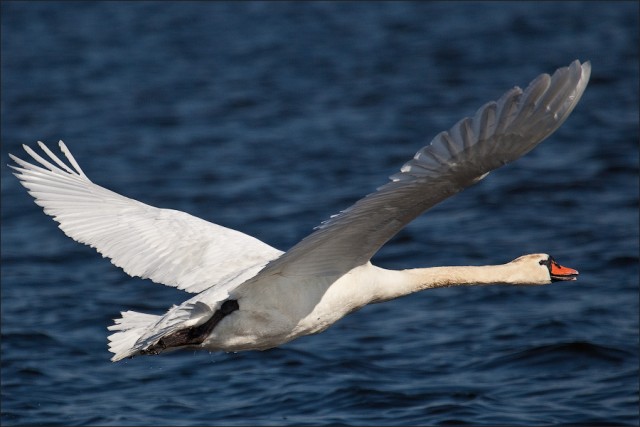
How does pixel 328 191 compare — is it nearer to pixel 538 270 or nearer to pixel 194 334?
pixel 538 270

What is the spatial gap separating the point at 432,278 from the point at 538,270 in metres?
0.74

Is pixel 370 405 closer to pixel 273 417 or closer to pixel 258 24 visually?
pixel 273 417

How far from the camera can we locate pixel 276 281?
23.9 feet

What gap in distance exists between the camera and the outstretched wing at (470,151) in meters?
5.61

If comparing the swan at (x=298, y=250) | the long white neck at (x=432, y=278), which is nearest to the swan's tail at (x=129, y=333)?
the swan at (x=298, y=250)

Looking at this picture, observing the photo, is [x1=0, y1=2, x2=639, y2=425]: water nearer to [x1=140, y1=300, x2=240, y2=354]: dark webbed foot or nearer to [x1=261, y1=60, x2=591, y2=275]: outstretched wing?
[x1=140, y1=300, x2=240, y2=354]: dark webbed foot

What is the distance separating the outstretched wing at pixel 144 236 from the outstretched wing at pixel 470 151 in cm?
139

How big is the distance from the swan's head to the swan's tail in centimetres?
225

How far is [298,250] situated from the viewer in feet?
22.1

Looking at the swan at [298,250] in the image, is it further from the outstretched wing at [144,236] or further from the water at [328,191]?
the water at [328,191]

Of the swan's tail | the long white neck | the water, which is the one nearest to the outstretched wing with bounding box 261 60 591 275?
the long white neck

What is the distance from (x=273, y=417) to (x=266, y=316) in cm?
231

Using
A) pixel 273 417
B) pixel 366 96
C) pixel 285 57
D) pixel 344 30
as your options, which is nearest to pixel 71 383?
pixel 273 417

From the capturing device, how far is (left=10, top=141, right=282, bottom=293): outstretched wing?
8055 mm
